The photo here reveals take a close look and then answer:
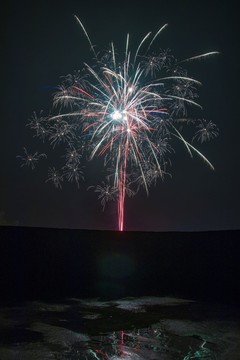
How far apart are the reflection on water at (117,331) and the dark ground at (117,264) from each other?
1.00m

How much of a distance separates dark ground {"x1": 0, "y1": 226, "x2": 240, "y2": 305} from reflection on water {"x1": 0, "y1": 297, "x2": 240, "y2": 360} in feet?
3.28

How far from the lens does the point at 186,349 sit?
4844 millimetres

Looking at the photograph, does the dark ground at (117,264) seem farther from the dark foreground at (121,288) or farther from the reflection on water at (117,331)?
the reflection on water at (117,331)

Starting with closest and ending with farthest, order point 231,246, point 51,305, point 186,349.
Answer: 1. point 186,349
2. point 51,305
3. point 231,246

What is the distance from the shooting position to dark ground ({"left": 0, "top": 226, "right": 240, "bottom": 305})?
29.8ft

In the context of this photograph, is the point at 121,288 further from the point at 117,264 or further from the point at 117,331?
the point at 117,331

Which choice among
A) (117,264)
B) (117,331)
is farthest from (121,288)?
(117,331)

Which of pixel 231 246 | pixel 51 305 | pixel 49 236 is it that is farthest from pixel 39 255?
pixel 231 246

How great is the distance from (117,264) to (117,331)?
178 inches

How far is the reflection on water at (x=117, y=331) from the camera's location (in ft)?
14.8

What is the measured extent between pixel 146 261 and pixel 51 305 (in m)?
3.17

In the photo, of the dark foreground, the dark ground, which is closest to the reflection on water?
the dark foreground

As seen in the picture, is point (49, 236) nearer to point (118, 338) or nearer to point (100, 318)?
point (100, 318)

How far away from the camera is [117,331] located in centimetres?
566
